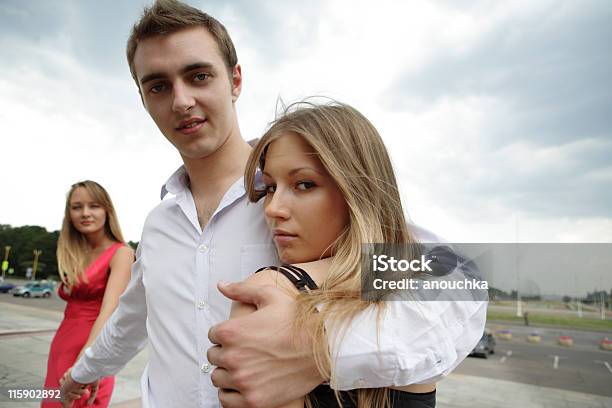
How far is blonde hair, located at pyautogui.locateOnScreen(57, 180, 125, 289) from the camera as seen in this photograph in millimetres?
3514

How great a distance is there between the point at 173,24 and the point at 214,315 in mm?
1053

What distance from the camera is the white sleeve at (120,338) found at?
6.33 ft

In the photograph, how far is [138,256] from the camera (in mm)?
1914

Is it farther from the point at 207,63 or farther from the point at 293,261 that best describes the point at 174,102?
the point at 293,261

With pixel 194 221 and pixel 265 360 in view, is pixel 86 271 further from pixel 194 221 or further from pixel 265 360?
pixel 265 360

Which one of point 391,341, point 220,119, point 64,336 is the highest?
point 220,119

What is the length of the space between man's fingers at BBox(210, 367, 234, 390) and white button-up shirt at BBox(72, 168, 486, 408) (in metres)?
0.23

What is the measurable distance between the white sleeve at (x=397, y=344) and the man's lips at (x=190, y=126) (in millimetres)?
956

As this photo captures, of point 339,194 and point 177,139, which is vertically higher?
point 177,139

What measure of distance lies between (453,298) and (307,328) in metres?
0.42

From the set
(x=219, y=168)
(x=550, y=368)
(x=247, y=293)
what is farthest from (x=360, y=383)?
(x=550, y=368)

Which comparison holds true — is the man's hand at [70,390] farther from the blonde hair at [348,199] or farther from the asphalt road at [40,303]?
the asphalt road at [40,303]

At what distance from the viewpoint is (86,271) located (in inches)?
137

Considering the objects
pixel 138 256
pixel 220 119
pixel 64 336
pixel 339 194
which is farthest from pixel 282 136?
pixel 64 336
